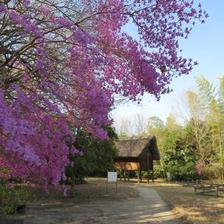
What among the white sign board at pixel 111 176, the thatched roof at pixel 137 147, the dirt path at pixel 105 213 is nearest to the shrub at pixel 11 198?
the dirt path at pixel 105 213

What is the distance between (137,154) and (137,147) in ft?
4.53

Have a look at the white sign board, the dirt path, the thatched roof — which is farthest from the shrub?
the thatched roof

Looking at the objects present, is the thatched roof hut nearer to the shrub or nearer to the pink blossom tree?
the shrub

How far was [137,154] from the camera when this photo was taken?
3938 centimetres

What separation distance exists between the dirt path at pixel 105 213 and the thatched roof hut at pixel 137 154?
18436 mm

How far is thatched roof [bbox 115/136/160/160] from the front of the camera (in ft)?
131

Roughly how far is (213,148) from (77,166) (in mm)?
20244

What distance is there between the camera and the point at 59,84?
29.9ft

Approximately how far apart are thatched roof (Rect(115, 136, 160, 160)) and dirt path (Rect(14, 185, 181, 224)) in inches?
735

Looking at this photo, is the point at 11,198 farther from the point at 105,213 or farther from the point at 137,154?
the point at 137,154

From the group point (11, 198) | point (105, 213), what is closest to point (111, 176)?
point (105, 213)

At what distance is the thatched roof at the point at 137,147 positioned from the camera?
131 ft

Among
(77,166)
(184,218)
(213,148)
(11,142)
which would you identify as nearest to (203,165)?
(213,148)

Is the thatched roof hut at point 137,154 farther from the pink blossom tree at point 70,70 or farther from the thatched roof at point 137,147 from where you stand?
the pink blossom tree at point 70,70
